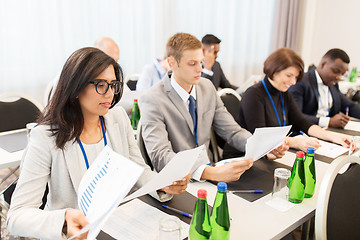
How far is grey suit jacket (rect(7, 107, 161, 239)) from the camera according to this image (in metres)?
0.96

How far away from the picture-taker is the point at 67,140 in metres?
1.16

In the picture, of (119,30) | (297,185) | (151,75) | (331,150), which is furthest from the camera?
(119,30)

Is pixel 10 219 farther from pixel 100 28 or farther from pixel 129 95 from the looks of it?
pixel 100 28

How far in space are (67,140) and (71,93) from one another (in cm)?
18

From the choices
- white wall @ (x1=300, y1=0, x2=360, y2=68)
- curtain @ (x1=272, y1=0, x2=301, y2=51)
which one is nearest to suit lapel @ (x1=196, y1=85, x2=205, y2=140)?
curtain @ (x1=272, y1=0, x2=301, y2=51)

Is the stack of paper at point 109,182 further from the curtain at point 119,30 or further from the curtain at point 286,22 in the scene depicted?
the curtain at point 286,22

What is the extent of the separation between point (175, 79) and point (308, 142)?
860 mm

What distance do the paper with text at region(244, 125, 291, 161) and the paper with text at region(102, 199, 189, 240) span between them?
0.44m

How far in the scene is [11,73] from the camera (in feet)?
11.0

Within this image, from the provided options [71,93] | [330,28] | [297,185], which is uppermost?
[330,28]

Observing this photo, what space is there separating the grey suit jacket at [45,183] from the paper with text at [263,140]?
55cm

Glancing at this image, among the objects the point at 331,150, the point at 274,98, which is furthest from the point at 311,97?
the point at 331,150

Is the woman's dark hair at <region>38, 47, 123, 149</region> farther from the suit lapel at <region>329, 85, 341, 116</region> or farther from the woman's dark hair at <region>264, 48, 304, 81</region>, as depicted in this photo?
the suit lapel at <region>329, 85, 341, 116</region>

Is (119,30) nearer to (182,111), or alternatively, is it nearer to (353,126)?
(182,111)
